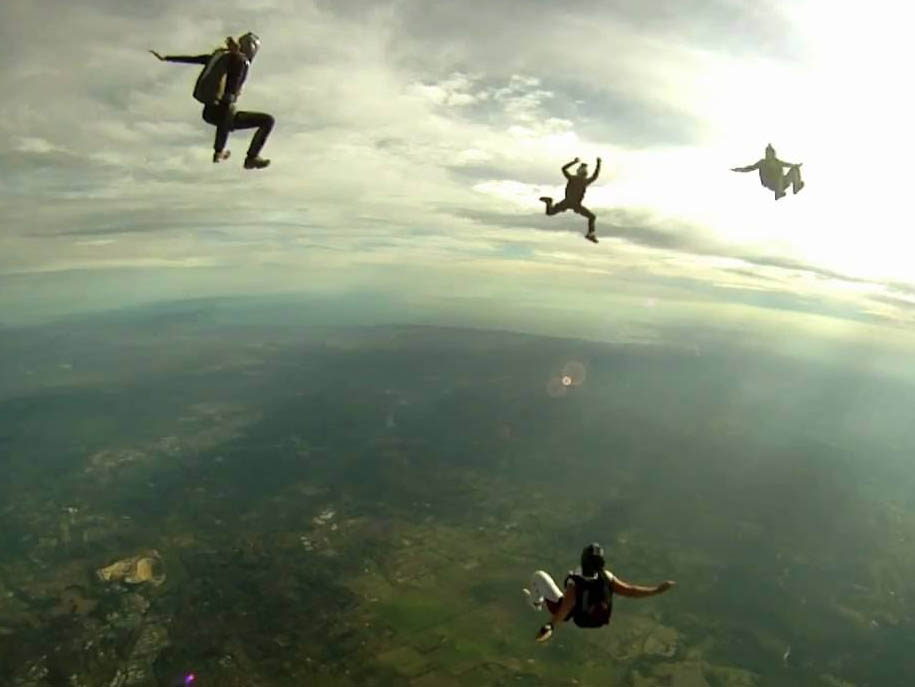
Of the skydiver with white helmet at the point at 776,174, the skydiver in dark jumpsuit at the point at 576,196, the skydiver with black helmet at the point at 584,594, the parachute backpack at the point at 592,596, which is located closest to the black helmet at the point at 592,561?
the skydiver with black helmet at the point at 584,594

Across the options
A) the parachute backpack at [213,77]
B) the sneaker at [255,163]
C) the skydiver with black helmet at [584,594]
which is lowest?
the skydiver with black helmet at [584,594]

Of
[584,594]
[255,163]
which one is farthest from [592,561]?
[255,163]

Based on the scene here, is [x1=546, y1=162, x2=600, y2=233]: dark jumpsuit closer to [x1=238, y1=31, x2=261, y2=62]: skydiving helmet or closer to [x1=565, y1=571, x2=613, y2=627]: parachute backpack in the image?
[x1=238, y1=31, x2=261, y2=62]: skydiving helmet

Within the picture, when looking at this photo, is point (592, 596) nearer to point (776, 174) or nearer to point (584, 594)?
point (584, 594)

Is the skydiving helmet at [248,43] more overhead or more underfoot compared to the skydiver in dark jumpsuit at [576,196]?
more overhead

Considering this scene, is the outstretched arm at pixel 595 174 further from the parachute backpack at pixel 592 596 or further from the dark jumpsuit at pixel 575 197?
the parachute backpack at pixel 592 596

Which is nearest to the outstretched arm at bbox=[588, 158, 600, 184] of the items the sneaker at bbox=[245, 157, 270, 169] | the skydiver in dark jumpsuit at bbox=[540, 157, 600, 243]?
the skydiver in dark jumpsuit at bbox=[540, 157, 600, 243]

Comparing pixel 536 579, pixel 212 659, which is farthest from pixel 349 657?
pixel 536 579
